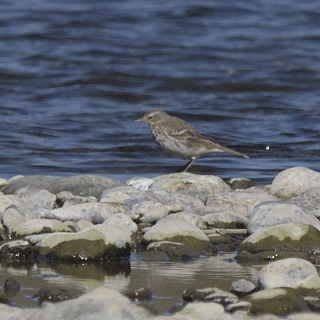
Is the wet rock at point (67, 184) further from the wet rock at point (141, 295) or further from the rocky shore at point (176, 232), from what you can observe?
the wet rock at point (141, 295)

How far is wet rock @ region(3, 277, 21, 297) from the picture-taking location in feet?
16.5

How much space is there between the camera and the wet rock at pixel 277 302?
4730mm

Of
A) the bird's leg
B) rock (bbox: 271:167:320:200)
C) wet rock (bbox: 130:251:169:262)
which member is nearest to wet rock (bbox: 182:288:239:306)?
wet rock (bbox: 130:251:169:262)

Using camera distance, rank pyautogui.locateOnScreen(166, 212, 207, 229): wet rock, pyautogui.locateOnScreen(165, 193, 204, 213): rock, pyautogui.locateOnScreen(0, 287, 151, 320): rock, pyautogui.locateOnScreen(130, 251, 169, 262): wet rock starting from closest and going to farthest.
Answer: pyautogui.locateOnScreen(0, 287, 151, 320): rock → pyautogui.locateOnScreen(130, 251, 169, 262): wet rock → pyautogui.locateOnScreen(166, 212, 207, 229): wet rock → pyautogui.locateOnScreen(165, 193, 204, 213): rock

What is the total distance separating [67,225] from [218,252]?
93cm

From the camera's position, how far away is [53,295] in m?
4.88

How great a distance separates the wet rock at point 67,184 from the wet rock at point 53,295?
2758 millimetres

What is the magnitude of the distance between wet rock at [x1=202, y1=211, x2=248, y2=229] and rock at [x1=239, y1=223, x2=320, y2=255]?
0.54 meters

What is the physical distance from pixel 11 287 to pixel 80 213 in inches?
59.9

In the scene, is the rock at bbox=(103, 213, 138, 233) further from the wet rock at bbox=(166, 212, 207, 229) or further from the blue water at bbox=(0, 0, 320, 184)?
the blue water at bbox=(0, 0, 320, 184)

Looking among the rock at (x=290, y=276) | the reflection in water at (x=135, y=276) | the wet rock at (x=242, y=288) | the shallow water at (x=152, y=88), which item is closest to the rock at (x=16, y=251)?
the reflection in water at (x=135, y=276)

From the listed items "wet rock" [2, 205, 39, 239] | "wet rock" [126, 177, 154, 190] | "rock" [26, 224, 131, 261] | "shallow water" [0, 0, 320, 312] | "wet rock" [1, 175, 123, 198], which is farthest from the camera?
"shallow water" [0, 0, 320, 312]

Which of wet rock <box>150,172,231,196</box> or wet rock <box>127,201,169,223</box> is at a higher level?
wet rock <box>127,201,169,223</box>

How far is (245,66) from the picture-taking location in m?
16.9
